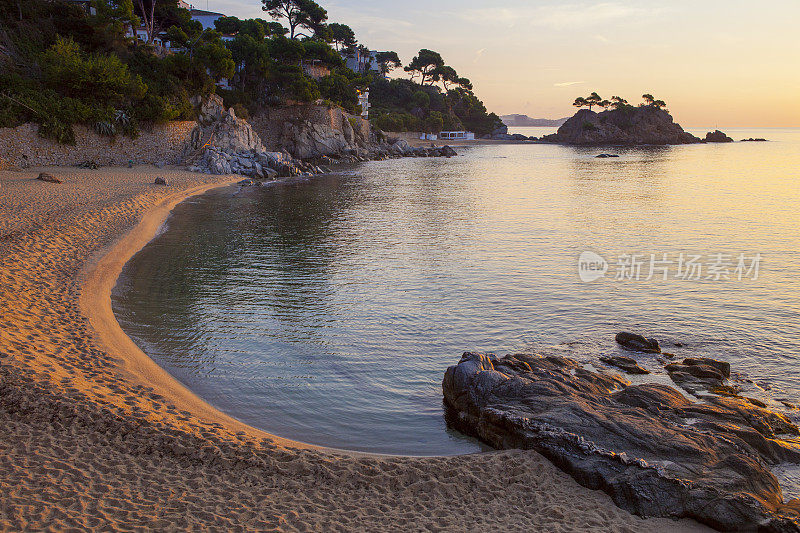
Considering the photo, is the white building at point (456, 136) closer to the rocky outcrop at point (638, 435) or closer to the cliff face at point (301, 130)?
the cliff face at point (301, 130)

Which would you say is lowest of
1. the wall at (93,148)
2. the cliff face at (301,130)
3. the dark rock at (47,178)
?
the dark rock at (47,178)

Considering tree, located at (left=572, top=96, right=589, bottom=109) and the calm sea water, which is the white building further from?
the calm sea water

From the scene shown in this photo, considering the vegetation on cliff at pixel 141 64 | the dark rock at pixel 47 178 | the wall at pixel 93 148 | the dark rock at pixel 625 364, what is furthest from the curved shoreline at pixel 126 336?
the vegetation on cliff at pixel 141 64

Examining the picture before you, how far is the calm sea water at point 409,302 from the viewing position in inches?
404

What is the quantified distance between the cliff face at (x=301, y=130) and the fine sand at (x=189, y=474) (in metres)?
61.0

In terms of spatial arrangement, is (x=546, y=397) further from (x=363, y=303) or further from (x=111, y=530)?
(x=363, y=303)

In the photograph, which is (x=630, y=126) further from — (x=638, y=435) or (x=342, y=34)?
(x=638, y=435)

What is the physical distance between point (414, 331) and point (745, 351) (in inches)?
307

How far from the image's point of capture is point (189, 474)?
6.90m

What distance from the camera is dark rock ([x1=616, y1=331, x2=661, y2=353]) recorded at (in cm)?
1223

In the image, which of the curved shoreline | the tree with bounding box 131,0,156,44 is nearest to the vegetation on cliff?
the tree with bounding box 131,0,156,44

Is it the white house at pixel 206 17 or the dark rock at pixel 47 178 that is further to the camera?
the white house at pixel 206 17

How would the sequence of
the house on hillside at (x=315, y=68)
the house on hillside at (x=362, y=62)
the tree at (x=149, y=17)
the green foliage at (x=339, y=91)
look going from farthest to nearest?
1. the house on hillside at (x=362, y=62)
2. the house on hillside at (x=315, y=68)
3. the green foliage at (x=339, y=91)
4. the tree at (x=149, y=17)

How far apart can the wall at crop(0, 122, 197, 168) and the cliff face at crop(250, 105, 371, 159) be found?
1828 centimetres
